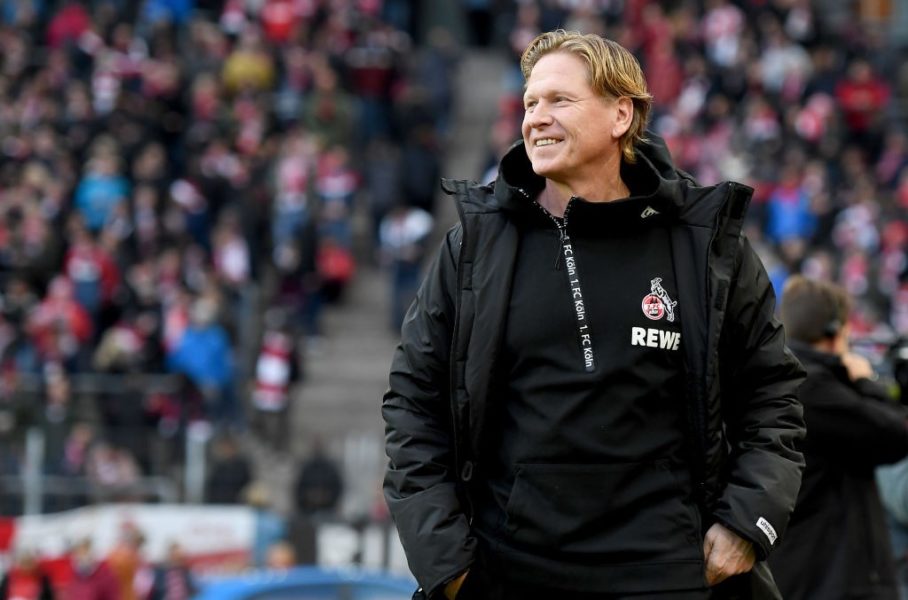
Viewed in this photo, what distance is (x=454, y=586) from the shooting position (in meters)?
4.41

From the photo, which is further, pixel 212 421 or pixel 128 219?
pixel 128 219

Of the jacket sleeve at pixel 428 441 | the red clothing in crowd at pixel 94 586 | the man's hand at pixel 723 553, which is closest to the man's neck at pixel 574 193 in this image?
the jacket sleeve at pixel 428 441

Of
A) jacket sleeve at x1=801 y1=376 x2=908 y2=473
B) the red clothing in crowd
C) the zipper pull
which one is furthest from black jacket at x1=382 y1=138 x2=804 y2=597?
the red clothing in crowd

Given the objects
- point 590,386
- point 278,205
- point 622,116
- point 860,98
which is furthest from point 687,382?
point 860,98

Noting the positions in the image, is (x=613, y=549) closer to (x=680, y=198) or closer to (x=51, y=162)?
(x=680, y=198)

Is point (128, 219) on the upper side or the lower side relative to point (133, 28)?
lower

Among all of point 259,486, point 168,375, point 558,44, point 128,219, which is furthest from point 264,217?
point 558,44

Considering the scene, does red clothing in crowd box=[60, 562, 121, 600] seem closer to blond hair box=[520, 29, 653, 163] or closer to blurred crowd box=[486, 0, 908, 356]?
blurred crowd box=[486, 0, 908, 356]

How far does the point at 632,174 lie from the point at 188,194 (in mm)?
17030

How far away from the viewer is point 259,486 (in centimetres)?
1717

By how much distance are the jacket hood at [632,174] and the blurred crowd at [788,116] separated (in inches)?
478

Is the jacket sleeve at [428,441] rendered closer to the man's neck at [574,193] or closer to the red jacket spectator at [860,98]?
the man's neck at [574,193]

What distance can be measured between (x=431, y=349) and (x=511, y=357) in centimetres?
20

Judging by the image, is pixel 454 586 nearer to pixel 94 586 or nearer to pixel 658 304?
pixel 658 304
